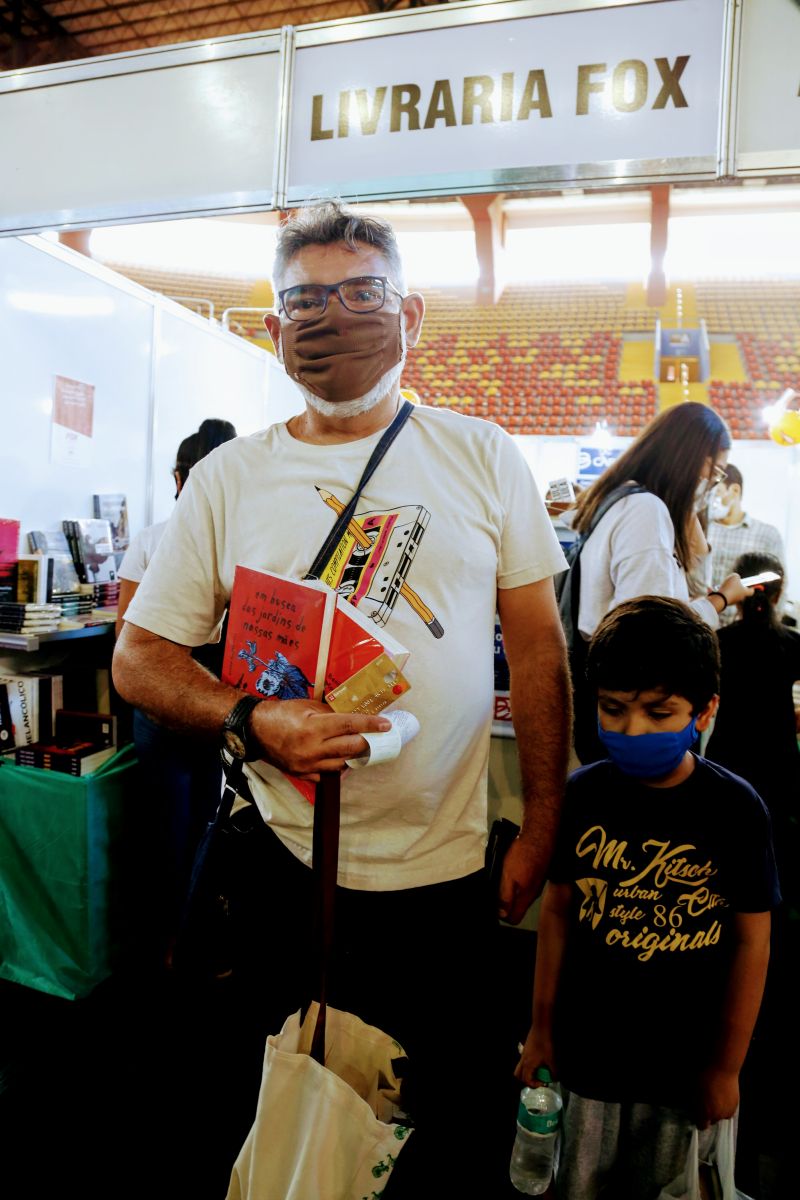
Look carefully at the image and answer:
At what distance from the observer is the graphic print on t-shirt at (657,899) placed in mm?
1297

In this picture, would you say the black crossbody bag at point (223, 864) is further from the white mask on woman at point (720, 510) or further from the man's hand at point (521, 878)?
the white mask on woman at point (720, 510)

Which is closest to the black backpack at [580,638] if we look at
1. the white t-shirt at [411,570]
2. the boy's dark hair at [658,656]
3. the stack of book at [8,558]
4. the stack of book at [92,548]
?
the boy's dark hair at [658,656]

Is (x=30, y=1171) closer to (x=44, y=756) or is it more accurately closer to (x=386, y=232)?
(x=44, y=756)

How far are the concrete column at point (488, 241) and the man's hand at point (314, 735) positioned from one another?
457 inches

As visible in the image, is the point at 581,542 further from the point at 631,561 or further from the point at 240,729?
the point at 240,729

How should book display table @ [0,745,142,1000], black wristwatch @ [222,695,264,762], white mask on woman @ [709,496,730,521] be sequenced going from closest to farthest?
black wristwatch @ [222,695,264,762] → book display table @ [0,745,142,1000] → white mask on woman @ [709,496,730,521]

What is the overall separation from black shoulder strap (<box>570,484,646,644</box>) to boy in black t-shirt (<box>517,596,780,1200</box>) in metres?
0.72

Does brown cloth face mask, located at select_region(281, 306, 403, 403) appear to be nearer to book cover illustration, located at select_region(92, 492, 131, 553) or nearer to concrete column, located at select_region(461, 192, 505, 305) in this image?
book cover illustration, located at select_region(92, 492, 131, 553)

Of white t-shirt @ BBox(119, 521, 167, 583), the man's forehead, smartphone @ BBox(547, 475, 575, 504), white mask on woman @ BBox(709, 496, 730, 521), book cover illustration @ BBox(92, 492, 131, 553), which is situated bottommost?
white t-shirt @ BBox(119, 521, 167, 583)

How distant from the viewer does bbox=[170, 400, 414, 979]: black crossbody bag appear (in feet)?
3.97

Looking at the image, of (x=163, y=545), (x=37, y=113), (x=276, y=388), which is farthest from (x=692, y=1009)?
(x=276, y=388)

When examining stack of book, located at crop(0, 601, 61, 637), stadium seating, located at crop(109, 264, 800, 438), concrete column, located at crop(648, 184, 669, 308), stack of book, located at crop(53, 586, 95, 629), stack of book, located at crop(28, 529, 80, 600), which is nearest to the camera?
stack of book, located at crop(0, 601, 61, 637)

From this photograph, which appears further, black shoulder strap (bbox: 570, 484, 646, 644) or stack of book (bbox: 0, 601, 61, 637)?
stack of book (bbox: 0, 601, 61, 637)

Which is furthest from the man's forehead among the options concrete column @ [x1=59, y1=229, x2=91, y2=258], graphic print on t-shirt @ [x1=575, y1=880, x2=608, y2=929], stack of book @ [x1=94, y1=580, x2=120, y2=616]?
concrete column @ [x1=59, y1=229, x2=91, y2=258]
